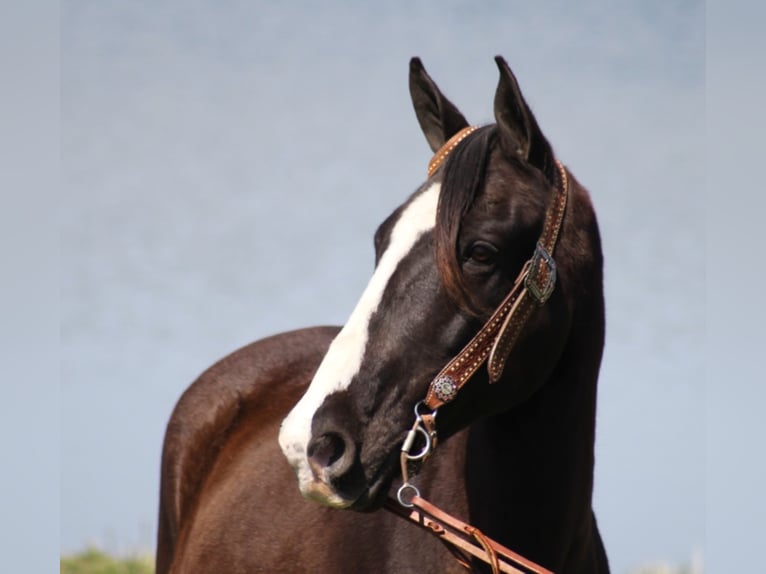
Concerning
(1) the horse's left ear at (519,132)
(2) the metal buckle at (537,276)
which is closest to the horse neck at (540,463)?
→ (2) the metal buckle at (537,276)

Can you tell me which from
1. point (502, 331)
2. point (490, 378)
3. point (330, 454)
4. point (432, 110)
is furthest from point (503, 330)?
point (432, 110)

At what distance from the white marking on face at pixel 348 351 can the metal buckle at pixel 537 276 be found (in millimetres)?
317

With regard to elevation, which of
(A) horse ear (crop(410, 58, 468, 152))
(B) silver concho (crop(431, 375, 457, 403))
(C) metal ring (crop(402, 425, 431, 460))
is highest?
(A) horse ear (crop(410, 58, 468, 152))

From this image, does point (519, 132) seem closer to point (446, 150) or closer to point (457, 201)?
point (446, 150)

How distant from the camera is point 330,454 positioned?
111 inches

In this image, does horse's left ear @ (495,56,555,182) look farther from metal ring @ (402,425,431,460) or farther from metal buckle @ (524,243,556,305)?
metal ring @ (402,425,431,460)

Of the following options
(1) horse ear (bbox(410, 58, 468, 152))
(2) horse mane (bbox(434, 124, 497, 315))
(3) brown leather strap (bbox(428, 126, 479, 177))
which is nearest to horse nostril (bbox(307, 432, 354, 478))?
(2) horse mane (bbox(434, 124, 497, 315))

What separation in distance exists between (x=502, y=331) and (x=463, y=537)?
655 mm

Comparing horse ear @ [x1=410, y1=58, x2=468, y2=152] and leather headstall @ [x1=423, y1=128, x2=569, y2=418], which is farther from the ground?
horse ear @ [x1=410, y1=58, x2=468, y2=152]

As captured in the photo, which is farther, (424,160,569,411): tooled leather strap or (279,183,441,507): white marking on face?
(424,160,569,411): tooled leather strap

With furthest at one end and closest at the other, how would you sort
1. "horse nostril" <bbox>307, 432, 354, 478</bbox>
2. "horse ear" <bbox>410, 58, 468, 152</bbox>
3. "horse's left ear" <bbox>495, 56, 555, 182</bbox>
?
1. "horse ear" <bbox>410, 58, 468, 152</bbox>
2. "horse's left ear" <bbox>495, 56, 555, 182</bbox>
3. "horse nostril" <bbox>307, 432, 354, 478</bbox>

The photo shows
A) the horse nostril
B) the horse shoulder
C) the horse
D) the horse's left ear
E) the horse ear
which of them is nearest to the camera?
the horse nostril

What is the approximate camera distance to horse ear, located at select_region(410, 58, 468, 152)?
139 inches

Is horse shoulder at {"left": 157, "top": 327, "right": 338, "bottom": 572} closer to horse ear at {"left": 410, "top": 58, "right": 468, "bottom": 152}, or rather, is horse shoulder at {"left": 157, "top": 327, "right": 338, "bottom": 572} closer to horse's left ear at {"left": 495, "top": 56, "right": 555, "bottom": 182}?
horse ear at {"left": 410, "top": 58, "right": 468, "bottom": 152}
